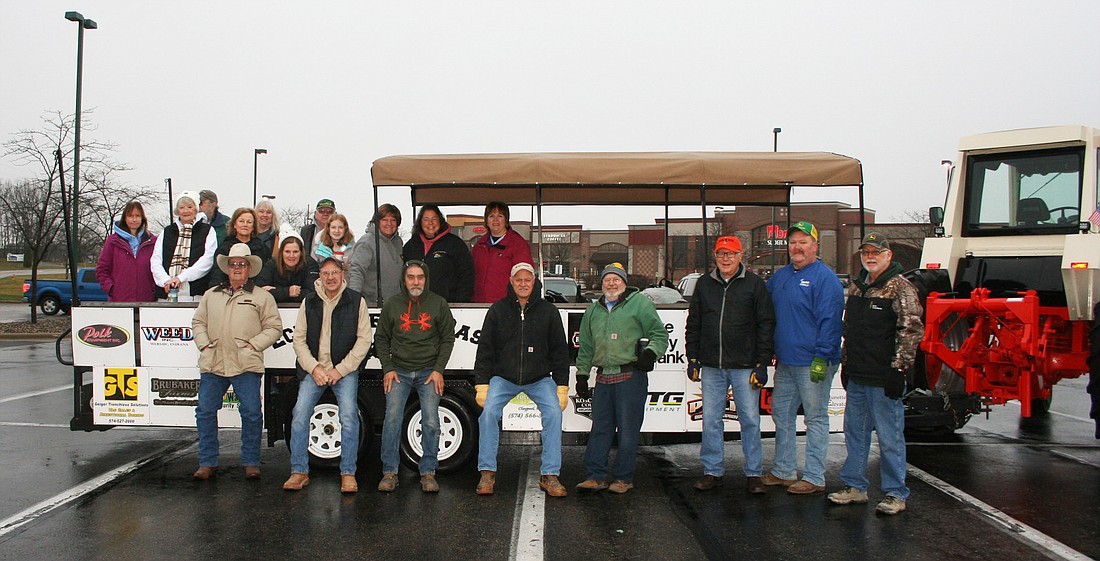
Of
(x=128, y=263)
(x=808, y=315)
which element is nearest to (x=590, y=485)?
(x=808, y=315)

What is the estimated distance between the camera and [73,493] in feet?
20.0

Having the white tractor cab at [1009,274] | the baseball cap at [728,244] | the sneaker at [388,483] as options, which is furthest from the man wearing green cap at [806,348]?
the sneaker at [388,483]

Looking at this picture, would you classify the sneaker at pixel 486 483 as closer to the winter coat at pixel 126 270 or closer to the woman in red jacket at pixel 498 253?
the woman in red jacket at pixel 498 253

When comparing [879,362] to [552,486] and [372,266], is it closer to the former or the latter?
[552,486]

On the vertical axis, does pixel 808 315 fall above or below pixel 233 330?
above

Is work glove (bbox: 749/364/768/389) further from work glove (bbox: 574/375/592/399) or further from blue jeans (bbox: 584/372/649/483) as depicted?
work glove (bbox: 574/375/592/399)

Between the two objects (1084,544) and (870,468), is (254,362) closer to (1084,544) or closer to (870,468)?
(870,468)

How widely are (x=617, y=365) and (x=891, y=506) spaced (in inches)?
86.7

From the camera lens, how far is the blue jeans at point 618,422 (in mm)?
6125

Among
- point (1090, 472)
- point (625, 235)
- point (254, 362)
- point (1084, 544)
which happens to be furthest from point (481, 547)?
point (1090, 472)

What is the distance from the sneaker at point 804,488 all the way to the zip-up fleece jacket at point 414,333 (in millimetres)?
2922

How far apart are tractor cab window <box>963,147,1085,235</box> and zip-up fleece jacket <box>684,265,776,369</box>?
142 inches

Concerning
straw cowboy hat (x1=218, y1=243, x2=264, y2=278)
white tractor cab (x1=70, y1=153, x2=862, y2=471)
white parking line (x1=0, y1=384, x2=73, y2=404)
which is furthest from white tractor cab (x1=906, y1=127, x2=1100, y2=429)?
white parking line (x1=0, y1=384, x2=73, y2=404)

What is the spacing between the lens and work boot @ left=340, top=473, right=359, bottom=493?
612 centimetres
